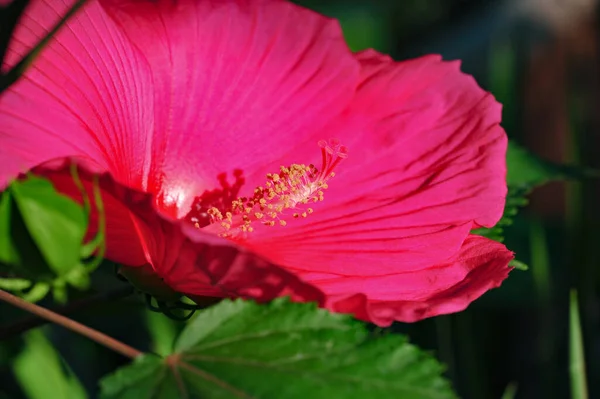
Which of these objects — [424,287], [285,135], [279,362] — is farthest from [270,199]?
[279,362]

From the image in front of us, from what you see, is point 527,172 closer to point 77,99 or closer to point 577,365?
point 577,365

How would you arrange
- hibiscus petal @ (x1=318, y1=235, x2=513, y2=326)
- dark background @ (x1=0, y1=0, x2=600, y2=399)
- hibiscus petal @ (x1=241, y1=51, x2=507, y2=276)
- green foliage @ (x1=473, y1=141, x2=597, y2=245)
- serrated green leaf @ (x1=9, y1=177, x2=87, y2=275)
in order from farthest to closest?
1. dark background @ (x1=0, y1=0, x2=600, y2=399)
2. green foliage @ (x1=473, y1=141, x2=597, y2=245)
3. hibiscus petal @ (x1=241, y1=51, x2=507, y2=276)
4. hibiscus petal @ (x1=318, y1=235, x2=513, y2=326)
5. serrated green leaf @ (x1=9, y1=177, x2=87, y2=275)

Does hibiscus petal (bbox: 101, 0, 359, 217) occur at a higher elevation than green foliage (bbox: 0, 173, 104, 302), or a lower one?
higher

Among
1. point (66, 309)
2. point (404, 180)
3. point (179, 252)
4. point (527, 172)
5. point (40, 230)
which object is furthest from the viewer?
point (527, 172)

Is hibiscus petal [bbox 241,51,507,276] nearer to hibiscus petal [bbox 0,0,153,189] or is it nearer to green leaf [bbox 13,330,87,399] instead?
hibiscus petal [bbox 0,0,153,189]

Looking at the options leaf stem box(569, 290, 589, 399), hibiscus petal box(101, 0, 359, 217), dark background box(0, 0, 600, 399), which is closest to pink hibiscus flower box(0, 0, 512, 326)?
hibiscus petal box(101, 0, 359, 217)

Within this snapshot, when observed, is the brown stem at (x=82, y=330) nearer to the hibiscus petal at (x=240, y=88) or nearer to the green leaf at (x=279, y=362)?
the green leaf at (x=279, y=362)

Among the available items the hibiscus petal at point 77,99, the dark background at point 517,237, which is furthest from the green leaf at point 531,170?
the hibiscus petal at point 77,99
